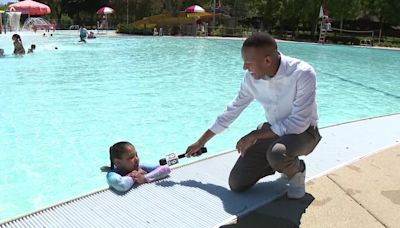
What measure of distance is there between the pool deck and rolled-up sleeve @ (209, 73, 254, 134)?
56 centimetres

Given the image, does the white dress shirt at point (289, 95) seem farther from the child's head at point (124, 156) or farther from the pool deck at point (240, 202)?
the child's head at point (124, 156)

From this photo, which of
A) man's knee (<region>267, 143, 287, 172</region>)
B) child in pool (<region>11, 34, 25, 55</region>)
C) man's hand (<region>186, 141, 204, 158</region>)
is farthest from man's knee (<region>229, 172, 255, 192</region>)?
child in pool (<region>11, 34, 25, 55</region>)

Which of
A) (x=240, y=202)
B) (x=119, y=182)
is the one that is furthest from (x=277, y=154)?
(x=119, y=182)

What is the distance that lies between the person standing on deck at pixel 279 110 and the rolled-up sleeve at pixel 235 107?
0.01m

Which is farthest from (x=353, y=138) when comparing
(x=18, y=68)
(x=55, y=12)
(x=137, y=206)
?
(x=55, y=12)

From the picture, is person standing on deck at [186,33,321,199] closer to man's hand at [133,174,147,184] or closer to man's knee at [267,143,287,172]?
man's knee at [267,143,287,172]

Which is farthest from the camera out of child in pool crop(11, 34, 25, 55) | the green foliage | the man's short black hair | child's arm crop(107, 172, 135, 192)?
the green foliage

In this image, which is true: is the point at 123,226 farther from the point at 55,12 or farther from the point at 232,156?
the point at 55,12

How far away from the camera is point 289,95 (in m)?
3.18

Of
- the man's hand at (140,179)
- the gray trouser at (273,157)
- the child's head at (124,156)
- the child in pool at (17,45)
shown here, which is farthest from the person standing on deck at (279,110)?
the child in pool at (17,45)

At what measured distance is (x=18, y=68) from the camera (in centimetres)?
1480

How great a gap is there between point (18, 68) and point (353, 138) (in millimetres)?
12487

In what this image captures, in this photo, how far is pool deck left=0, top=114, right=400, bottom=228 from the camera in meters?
3.13

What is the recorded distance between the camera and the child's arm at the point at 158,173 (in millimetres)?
3818
